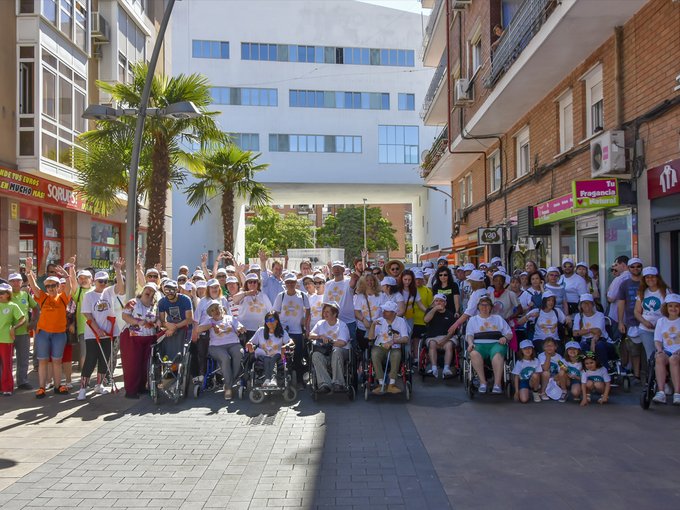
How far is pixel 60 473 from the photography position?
5750 mm

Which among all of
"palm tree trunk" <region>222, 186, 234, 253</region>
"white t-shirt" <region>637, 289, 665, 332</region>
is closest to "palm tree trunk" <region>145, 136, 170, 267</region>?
"palm tree trunk" <region>222, 186, 234, 253</region>

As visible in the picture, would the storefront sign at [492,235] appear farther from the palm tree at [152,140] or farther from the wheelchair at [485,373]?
the wheelchair at [485,373]

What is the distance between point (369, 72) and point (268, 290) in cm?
3447

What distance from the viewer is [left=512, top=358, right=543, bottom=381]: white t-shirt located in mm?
8523

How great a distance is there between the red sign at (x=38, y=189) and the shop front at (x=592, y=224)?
12799 mm

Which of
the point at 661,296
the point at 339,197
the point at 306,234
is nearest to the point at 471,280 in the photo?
the point at 661,296

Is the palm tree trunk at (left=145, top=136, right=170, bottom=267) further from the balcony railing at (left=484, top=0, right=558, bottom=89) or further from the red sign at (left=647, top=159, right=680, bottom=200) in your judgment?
the red sign at (left=647, top=159, right=680, bottom=200)

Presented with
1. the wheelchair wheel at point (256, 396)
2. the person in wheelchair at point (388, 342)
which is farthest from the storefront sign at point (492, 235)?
the wheelchair wheel at point (256, 396)

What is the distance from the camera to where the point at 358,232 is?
88.4 m

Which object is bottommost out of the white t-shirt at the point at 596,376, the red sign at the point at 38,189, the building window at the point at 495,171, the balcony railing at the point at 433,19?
the white t-shirt at the point at 596,376

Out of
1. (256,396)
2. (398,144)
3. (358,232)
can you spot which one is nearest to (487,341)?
(256,396)

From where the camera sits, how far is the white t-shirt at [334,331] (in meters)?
8.90

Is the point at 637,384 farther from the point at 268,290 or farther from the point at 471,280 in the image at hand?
the point at 268,290

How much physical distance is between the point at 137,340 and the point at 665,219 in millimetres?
7897
